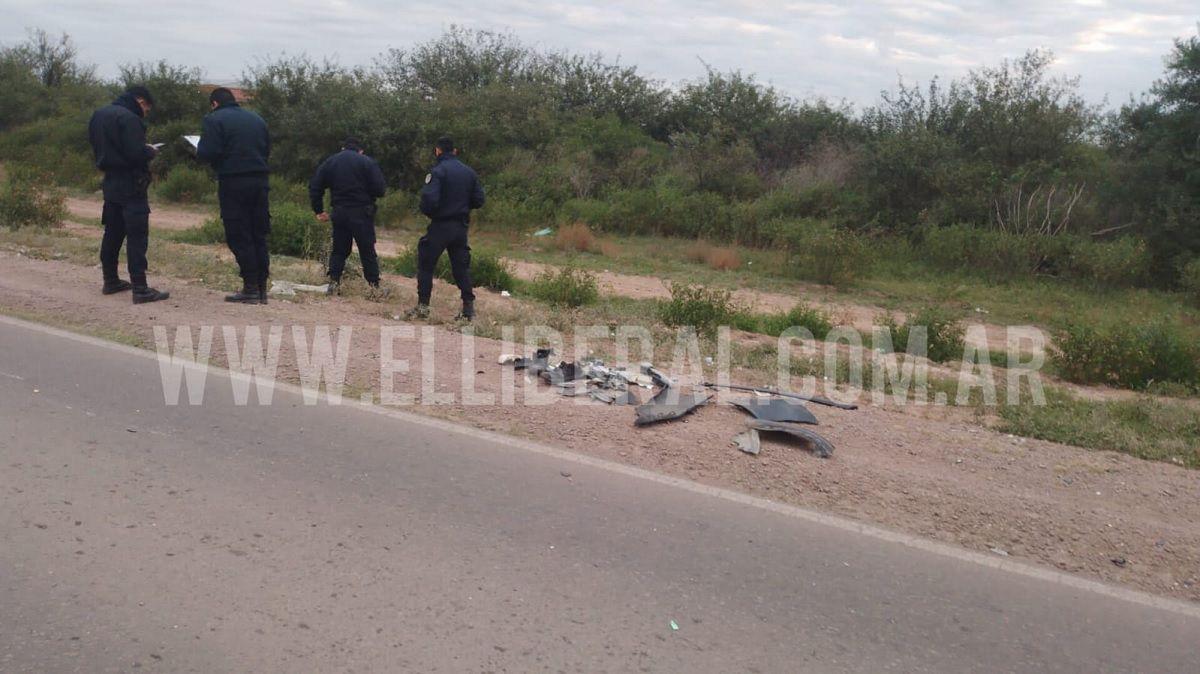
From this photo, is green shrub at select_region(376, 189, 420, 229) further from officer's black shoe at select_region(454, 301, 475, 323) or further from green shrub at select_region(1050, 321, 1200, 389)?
green shrub at select_region(1050, 321, 1200, 389)

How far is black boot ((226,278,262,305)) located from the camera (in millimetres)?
9297

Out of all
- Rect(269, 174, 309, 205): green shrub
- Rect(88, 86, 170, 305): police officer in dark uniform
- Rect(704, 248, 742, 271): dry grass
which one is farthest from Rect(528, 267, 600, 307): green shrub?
Rect(269, 174, 309, 205): green shrub

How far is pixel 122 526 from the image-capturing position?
4383mm

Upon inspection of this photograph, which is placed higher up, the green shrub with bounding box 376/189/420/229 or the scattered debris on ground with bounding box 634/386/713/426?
the green shrub with bounding box 376/189/420/229

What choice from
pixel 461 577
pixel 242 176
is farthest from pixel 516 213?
pixel 461 577

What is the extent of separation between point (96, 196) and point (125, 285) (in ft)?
66.2

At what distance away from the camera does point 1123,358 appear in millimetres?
10094

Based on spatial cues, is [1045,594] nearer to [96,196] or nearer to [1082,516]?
[1082,516]

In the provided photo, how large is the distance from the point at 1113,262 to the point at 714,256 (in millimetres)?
7123

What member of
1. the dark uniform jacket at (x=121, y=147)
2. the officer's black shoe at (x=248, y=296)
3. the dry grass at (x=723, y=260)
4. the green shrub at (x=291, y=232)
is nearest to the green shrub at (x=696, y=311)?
the officer's black shoe at (x=248, y=296)

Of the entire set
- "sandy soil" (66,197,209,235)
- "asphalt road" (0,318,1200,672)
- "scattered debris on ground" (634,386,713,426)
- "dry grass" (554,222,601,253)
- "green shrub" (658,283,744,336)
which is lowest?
"asphalt road" (0,318,1200,672)

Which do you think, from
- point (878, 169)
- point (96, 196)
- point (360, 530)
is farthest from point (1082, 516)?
point (96, 196)

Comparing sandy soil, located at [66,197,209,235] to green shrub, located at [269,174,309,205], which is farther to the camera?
green shrub, located at [269,174,309,205]

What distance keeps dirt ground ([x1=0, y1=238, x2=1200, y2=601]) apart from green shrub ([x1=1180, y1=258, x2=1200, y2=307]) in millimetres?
11742
